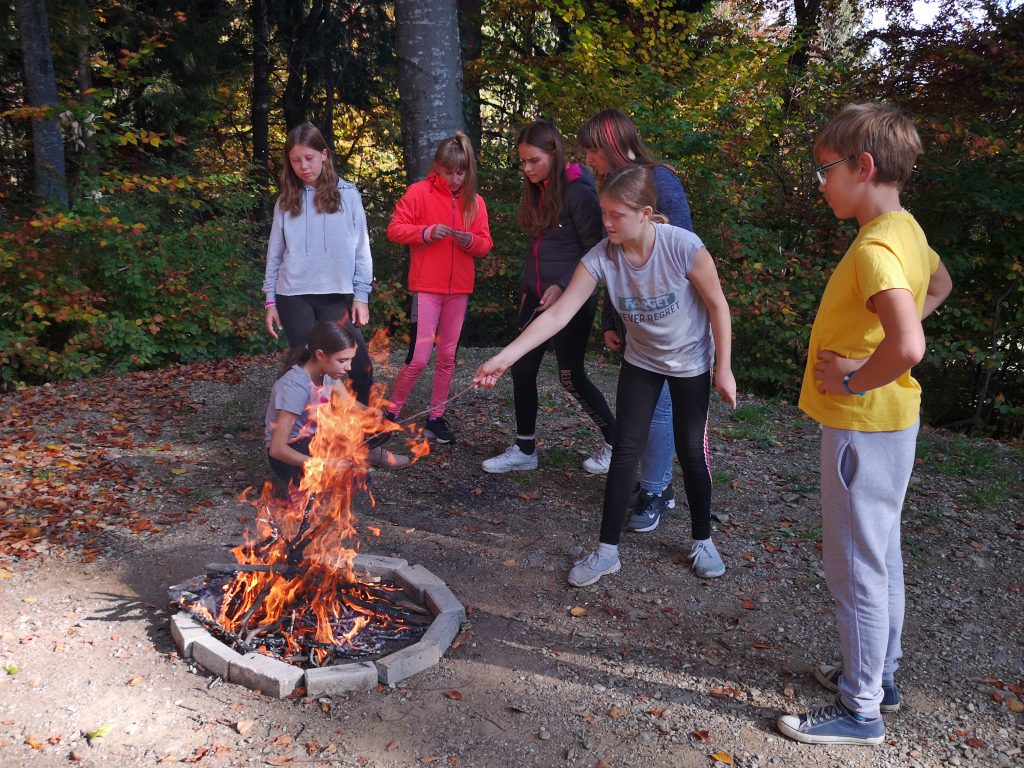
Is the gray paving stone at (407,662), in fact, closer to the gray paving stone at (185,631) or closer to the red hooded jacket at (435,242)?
the gray paving stone at (185,631)

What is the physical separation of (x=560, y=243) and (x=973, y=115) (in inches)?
268

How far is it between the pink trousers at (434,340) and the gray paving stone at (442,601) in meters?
1.79

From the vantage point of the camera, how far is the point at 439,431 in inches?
237

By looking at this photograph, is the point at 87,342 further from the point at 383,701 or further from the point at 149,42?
the point at 383,701

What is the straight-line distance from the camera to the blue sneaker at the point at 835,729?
9.55 feet

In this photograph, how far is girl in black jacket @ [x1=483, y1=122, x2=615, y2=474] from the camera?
4699 mm

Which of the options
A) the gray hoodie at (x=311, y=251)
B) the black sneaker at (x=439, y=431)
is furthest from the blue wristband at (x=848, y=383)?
the black sneaker at (x=439, y=431)

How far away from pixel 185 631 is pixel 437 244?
301 cm

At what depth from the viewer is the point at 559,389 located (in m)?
7.59

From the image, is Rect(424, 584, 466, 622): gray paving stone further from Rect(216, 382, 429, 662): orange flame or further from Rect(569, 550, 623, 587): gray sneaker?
Rect(569, 550, 623, 587): gray sneaker

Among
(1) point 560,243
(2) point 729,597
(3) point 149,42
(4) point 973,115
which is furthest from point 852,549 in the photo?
(3) point 149,42

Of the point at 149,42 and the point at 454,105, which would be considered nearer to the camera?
the point at 454,105

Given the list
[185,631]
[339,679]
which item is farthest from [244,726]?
[185,631]

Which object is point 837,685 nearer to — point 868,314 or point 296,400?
point 868,314
